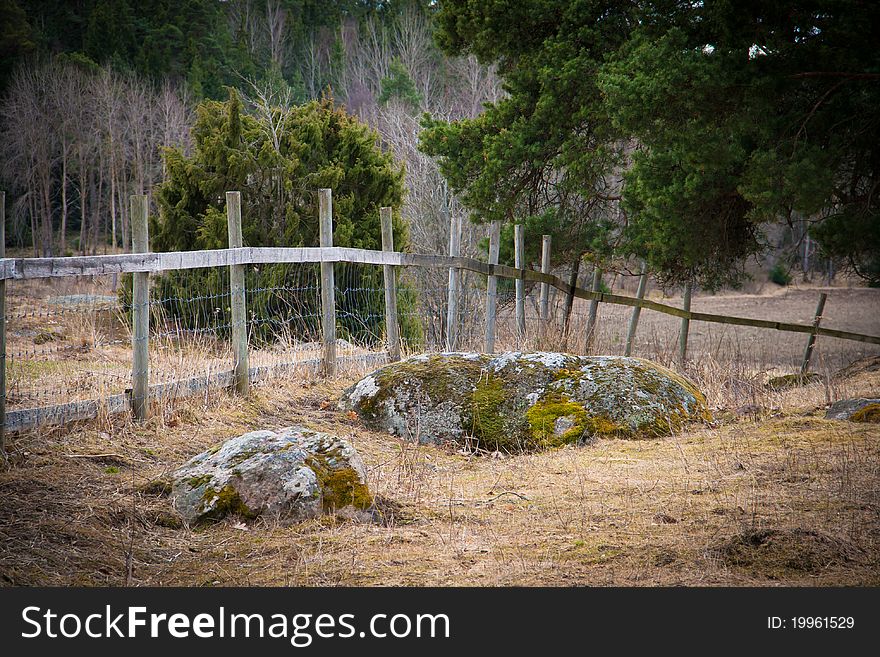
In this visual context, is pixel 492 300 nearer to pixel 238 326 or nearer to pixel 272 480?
pixel 238 326

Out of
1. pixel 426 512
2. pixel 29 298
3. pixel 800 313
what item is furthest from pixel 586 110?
pixel 800 313

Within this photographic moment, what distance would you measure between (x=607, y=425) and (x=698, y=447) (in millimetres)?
764

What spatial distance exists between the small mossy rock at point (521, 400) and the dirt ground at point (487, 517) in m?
0.23

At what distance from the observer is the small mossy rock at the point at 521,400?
6715mm

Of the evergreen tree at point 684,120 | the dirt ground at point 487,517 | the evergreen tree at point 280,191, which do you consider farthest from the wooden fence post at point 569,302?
the dirt ground at point 487,517

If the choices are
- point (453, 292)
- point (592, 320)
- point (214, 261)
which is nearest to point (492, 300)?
point (453, 292)

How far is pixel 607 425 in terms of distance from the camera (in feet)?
22.1

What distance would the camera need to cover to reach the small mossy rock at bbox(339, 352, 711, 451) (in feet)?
22.0

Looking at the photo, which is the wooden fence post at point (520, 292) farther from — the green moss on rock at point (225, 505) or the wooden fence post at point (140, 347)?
the green moss on rock at point (225, 505)

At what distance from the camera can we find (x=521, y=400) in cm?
688

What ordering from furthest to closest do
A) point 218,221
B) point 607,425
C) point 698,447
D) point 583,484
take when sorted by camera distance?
point 218,221 < point 607,425 < point 698,447 < point 583,484

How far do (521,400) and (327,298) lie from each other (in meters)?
2.64

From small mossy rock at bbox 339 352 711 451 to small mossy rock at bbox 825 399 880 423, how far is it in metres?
1.08

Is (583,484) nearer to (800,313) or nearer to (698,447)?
(698,447)
